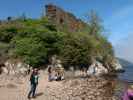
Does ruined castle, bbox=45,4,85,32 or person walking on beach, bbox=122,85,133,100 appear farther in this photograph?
ruined castle, bbox=45,4,85,32

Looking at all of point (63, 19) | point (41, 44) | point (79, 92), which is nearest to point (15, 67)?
point (41, 44)

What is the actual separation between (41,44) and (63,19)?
20.4 m

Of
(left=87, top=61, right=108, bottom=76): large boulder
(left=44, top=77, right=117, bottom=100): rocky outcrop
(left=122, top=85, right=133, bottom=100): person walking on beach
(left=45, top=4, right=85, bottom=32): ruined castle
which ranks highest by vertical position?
(left=45, top=4, right=85, bottom=32): ruined castle

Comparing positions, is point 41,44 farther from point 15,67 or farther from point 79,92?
point 79,92

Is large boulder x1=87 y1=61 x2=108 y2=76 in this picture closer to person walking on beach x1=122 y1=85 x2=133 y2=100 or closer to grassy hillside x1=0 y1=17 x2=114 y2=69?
grassy hillside x1=0 y1=17 x2=114 y2=69

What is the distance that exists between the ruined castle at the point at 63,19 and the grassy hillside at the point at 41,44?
693 centimetres

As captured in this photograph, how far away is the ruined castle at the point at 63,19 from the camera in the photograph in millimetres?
58147

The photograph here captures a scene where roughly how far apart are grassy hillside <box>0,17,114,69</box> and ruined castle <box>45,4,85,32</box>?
6.93 meters

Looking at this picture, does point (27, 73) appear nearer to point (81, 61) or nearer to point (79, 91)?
point (81, 61)

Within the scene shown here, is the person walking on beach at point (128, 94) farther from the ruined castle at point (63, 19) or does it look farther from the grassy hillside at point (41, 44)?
the ruined castle at point (63, 19)

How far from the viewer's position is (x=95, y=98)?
2570 centimetres

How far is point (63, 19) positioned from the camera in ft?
204

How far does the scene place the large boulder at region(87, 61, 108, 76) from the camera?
162 ft

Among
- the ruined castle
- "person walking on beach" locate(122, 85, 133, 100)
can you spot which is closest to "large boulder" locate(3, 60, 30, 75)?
the ruined castle
